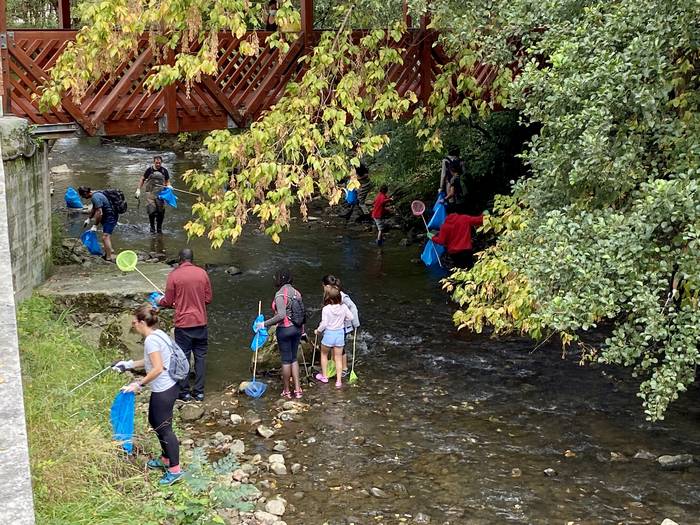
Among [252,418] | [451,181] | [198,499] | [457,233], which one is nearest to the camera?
[198,499]

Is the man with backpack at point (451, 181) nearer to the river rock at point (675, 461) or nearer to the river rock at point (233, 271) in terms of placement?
the river rock at point (233, 271)

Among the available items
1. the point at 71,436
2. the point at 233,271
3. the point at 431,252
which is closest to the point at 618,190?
the point at 71,436

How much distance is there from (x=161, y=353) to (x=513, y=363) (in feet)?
18.7

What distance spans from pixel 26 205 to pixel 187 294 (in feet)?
9.29

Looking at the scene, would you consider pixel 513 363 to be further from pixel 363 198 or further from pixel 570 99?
pixel 363 198

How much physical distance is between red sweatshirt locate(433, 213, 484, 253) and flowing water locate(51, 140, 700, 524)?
2.53ft

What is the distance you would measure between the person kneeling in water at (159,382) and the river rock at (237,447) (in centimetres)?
141

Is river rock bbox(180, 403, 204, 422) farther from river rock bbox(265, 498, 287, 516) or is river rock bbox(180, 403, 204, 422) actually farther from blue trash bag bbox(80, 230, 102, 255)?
blue trash bag bbox(80, 230, 102, 255)

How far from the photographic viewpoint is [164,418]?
7.60m

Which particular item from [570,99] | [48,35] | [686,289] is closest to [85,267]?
[48,35]

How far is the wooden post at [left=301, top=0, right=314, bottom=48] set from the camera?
1166 cm

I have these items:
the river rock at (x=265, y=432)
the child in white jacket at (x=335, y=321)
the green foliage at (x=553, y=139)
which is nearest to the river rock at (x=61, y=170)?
the green foliage at (x=553, y=139)

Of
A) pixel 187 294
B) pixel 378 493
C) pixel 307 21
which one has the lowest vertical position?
pixel 378 493

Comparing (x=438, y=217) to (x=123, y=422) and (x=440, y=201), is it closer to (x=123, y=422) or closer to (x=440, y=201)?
(x=440, y=201)
